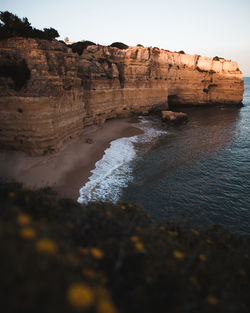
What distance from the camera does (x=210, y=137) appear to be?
2348cm

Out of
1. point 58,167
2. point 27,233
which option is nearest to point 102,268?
point 27,233

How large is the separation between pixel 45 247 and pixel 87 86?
72.3 ft

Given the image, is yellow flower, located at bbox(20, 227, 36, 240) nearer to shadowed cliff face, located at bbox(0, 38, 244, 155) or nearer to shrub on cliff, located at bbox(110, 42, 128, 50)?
shadowed cliff face, located at bbox(0, 38, 244, 155)

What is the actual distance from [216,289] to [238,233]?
6655mm

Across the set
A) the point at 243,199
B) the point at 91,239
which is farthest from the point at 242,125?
the point at 91,239

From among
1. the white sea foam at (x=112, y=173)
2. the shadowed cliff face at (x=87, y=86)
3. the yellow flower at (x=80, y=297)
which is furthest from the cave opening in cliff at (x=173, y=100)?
the yellow flower at (x=80, y=297)

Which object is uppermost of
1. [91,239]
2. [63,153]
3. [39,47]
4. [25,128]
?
[39,47]

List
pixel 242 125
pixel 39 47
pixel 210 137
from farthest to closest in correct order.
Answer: pixel 242 125
pixel 210 137
pixel 39 47

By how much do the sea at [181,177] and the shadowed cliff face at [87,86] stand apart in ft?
17.0

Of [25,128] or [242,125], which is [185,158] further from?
[242,125]

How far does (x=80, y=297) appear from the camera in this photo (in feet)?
5.97

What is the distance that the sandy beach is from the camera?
1127cm

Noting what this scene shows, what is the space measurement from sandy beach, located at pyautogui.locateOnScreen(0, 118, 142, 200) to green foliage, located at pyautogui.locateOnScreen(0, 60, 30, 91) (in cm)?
476

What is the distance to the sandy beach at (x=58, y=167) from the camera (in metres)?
11.3
